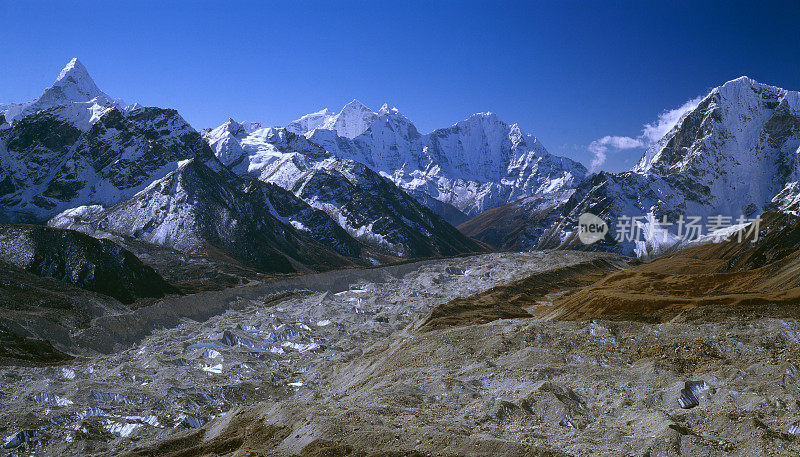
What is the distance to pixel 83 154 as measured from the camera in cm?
17562

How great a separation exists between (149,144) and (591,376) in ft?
593

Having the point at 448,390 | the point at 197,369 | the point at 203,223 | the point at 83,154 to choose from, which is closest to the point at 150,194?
the point at 203,223

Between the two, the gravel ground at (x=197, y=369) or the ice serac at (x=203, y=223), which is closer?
the gravel ground at (x=197, y=369)

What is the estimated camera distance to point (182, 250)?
132875 mm

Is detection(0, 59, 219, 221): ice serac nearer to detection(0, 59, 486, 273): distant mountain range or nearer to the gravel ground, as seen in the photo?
detection(0, 59, 486, 273): distant mountain range

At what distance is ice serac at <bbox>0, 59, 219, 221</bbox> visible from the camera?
164250mm

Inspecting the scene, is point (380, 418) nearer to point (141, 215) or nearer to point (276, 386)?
point (276, 386)

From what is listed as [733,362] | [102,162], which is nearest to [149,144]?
[102,162]

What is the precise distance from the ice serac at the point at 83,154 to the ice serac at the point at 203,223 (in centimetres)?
1059

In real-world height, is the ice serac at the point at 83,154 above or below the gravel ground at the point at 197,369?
above

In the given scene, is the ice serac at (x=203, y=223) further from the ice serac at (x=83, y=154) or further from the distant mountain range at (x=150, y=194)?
the ice serac at (x=83, y=154)

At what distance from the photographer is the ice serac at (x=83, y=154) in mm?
164250

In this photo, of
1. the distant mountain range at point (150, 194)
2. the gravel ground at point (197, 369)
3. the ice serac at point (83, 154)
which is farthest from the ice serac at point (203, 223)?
the gravel ground at point (197, 369)

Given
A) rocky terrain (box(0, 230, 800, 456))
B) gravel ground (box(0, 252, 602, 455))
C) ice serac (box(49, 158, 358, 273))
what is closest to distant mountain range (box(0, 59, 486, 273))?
ice serac (box(49, 158, 358, 273))
